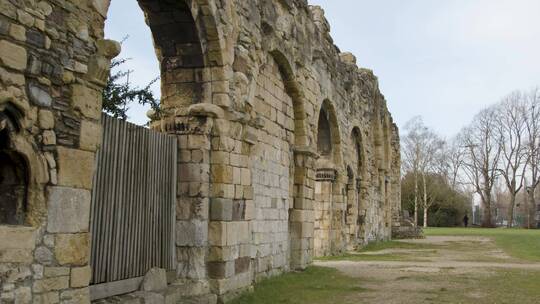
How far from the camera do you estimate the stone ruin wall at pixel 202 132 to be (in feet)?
15.8

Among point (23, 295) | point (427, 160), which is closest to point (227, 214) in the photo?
point (23, 295)

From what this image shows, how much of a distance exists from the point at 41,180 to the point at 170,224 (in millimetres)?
3256

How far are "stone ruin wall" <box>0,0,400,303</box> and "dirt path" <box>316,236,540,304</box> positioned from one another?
1.69 meters

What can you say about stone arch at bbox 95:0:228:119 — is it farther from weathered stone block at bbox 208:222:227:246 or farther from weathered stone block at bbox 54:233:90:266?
weathered stone block at bbox 54:233:90:266

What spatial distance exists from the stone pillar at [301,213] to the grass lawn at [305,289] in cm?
44

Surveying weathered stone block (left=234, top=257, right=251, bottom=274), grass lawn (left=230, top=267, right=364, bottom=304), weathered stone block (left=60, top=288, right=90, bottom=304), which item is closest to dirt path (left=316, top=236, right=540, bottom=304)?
grass lawn (left=230, top=267, right=364, bottom=304)

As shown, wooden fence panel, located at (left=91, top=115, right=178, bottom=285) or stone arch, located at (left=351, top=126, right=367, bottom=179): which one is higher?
stone arch, located at (left=351, top=126, right=367, bottom=179)

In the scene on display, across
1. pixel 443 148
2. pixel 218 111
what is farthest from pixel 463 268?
pixel 443 148

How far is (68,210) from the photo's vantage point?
514 centimetres

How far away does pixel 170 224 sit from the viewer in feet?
26.2

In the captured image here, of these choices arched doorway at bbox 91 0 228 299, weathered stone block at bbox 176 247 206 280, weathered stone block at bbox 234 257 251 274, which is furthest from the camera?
weathered stone block at bbox 234 257 251 274

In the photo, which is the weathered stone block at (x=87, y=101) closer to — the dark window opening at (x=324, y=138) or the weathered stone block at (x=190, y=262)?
the weathered stone block at (x=190, y=262)

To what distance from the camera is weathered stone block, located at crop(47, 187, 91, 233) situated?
4.98m

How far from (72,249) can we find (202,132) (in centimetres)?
341
